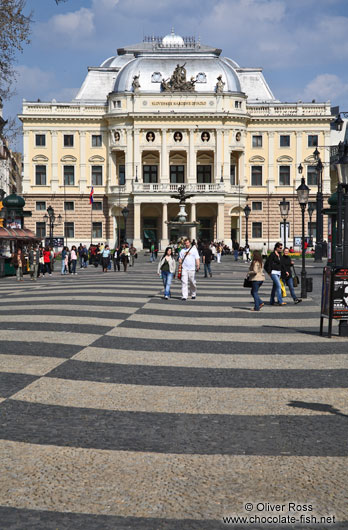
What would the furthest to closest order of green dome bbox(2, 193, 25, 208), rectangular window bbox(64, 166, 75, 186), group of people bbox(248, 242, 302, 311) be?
rectangular window bbox(64, 166, 75, 186)
green dome bbox(2, 193, 25, 208)
group of people bbox(248, 242, 302, 311)

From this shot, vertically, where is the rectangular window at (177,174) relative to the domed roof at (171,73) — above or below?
below

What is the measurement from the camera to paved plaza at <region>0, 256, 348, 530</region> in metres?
5.46

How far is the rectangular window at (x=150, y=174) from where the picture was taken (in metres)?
84.2

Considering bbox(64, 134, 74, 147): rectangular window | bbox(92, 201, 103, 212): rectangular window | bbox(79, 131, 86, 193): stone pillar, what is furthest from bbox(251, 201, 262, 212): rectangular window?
bbox(64, 134, 74, 147): rectangular window

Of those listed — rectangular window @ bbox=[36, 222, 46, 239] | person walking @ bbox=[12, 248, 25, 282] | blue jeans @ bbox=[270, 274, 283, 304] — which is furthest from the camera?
rectangular window @ bbox=[36, 222, 46, 239]

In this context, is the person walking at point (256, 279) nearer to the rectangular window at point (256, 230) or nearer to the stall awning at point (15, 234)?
the stall awning at point (15, 234)

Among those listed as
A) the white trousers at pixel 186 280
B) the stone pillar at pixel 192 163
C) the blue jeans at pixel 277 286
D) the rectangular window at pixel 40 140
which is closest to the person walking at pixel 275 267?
the blue jeans at pixel 277 286

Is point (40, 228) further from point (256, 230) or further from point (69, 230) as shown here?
point (256, 230)

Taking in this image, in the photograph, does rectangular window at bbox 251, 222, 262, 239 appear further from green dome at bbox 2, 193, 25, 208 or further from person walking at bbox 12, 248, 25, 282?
person walking at bbox 12, 248, 25, 282

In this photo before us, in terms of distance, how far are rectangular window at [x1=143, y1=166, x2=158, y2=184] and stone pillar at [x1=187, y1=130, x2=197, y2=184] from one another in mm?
4570

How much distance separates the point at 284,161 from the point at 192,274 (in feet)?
211

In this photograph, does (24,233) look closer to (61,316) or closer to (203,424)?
(61,316)

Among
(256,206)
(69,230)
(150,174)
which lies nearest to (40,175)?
(69,230)

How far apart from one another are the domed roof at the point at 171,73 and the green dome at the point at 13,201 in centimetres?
4464
